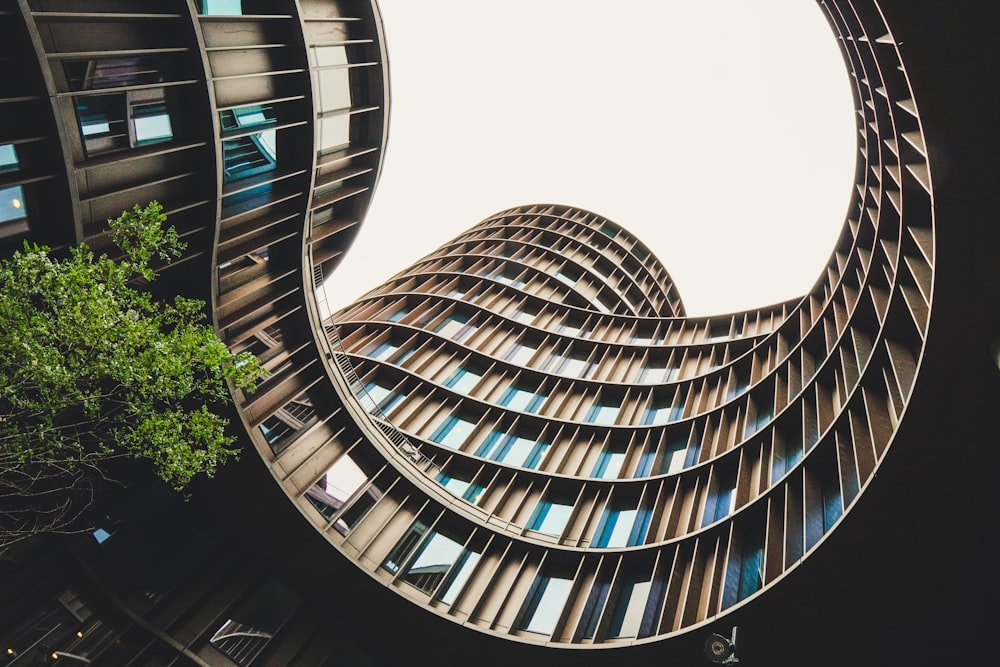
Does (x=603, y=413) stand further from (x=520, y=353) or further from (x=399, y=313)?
(x=399, y=313)

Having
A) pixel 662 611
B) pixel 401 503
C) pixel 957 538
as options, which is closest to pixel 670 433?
pixel 662 611

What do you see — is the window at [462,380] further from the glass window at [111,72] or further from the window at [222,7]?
the glass window at [111,72]

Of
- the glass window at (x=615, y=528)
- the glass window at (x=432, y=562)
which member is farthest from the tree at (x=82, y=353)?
the glass window at (x=615, y=528)

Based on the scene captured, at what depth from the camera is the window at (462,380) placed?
32406 mm

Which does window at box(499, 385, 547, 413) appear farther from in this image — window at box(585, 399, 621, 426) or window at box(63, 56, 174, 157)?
window at box(63, 56, 174, 157)

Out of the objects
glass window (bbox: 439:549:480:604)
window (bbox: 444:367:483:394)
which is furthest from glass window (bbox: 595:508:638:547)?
window (bbox: 444:367:483:394)

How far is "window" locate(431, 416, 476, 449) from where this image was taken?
28.6 metres

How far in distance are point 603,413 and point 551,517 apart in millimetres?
9056

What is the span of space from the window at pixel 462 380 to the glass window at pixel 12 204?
→ 22305 millimetres

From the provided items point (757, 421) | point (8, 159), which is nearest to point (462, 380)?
point (757, 421)

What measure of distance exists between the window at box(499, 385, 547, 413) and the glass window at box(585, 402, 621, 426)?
9.26ft

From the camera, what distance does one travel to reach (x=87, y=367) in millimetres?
9320

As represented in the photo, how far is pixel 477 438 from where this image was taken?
Answer: 28.3 m

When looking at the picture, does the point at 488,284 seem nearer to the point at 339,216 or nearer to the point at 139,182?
the point at 339,216
